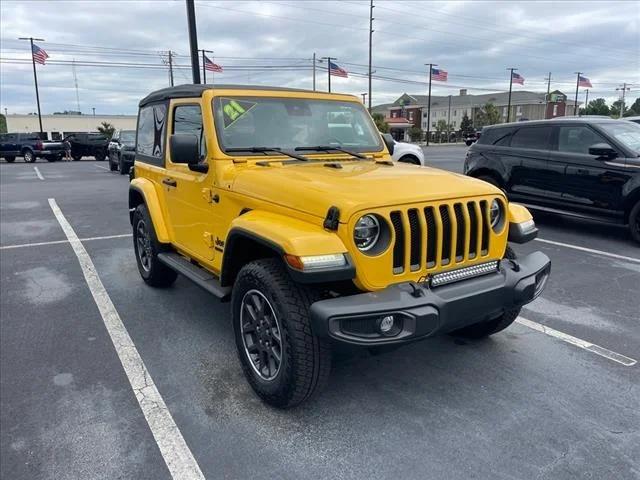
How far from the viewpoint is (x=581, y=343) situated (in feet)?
13.0

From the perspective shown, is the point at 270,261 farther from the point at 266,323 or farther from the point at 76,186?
the point at 76,186

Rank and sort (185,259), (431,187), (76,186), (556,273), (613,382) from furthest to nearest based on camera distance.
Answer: (76,186), (556,273), (185,259), (613,382), (431,187)

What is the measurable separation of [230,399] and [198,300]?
1975 mm

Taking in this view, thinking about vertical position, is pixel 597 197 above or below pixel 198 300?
above

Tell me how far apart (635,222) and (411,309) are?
598cm

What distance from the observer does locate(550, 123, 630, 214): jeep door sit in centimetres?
717

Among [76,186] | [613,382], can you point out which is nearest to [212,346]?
[613,382]

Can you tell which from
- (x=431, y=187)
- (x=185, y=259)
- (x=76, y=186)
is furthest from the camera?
(x=76, y=186)

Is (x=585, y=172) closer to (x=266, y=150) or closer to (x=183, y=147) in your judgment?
(x=266, y=150)

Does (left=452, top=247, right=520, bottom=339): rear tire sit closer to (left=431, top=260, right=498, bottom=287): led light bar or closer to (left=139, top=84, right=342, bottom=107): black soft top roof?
(left=431, top=260, right=498, bottom=287): led light bar

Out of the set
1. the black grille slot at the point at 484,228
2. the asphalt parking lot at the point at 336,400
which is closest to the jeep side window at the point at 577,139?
the asphalt parking lot at the point at 336,400

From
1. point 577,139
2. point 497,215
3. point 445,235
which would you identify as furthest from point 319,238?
point 577,139

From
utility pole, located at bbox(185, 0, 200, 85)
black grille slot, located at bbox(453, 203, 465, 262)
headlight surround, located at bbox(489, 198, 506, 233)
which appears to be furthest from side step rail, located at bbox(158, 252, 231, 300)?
utility pole, located at bbox(185, 0, 200, 85)

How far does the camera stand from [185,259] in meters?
4.59
